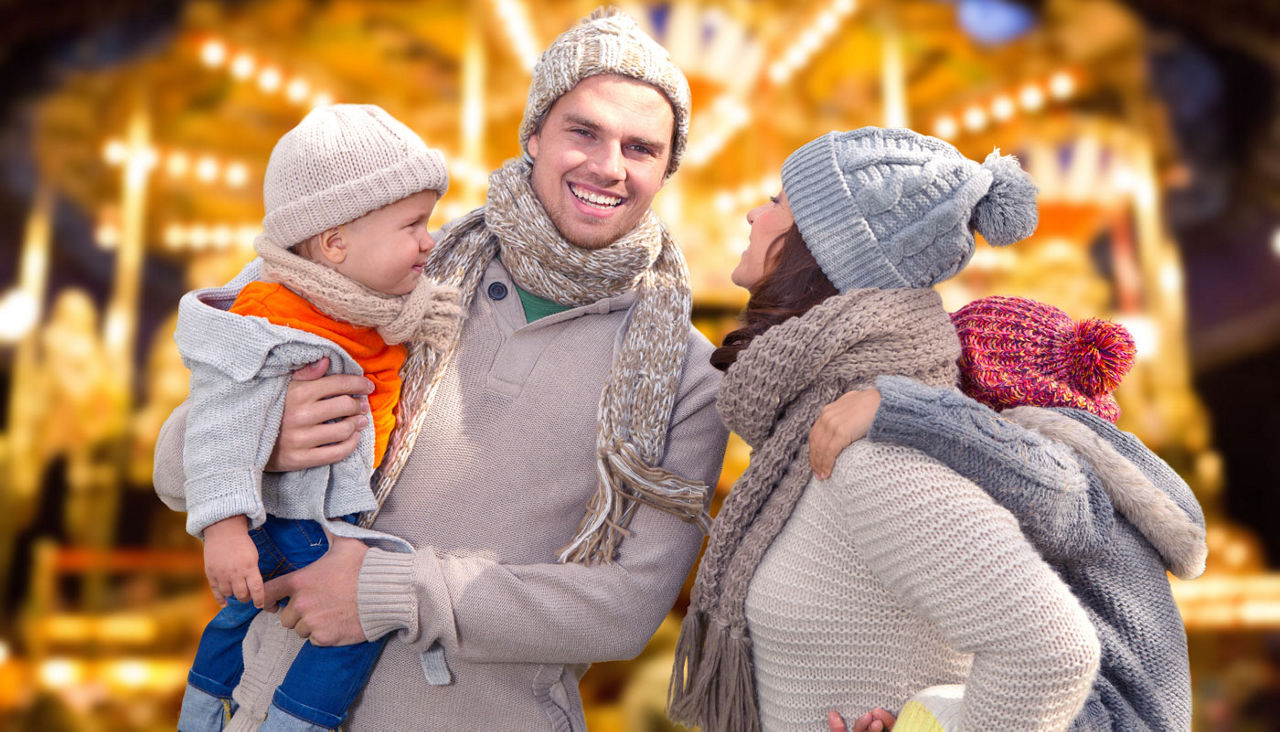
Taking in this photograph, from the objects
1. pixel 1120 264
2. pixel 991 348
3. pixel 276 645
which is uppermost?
pixel 991 348

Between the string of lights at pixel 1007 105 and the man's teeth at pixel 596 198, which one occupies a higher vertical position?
the man's teeth at pixel 596 198

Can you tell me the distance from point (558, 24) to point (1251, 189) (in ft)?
10.9

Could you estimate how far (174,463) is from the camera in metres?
1.48

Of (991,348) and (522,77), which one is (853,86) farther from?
(991,348)

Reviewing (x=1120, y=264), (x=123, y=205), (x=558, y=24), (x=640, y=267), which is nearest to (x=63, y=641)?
(x=123, y=205)

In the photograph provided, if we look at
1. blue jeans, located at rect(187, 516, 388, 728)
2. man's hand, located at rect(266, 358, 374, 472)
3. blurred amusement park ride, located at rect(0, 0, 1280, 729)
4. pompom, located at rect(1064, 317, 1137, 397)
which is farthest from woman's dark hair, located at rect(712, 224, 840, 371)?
blurred amusement park ride, located at rect(0, 0, 1280, 729)

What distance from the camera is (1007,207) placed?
130 centimetres

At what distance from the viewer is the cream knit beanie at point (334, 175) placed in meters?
1.39

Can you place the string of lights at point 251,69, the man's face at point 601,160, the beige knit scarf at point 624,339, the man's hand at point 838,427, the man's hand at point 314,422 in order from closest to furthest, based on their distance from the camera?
the man's hand at point 838,427 → the man's hand at point 314,422 → the beige knit scarf at point 624,339 → the man's face at point 601,160 → the string of lights at point 251,69

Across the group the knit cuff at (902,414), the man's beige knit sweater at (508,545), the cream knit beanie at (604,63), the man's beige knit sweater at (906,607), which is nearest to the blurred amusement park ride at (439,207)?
the cream knit beanie at (604,63)

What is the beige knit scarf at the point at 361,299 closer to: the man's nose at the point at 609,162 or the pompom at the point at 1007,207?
the man's nose at the point at 609,162

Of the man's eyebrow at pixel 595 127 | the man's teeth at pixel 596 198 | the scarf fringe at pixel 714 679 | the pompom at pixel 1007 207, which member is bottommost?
the scarf fringe at pixel 714 679

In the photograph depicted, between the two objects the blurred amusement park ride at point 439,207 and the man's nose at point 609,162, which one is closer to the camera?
the man's nose at point 609,162

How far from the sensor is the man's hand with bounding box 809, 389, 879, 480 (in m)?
1.14
